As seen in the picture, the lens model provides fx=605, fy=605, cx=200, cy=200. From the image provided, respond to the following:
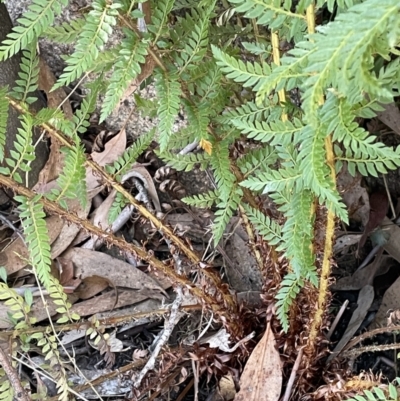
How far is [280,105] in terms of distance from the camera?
1.21 m

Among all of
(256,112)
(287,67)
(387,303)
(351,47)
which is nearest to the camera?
(351,47)

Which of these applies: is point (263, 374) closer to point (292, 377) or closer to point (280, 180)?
point (292, 377)

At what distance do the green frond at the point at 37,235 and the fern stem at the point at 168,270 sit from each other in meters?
0.03

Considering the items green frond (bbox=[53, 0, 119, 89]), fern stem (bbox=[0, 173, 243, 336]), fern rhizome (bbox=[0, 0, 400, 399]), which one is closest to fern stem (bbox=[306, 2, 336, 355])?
fern rhizome (bbox=[0, 0, 400, 399])

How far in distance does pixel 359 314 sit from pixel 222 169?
0.75 m

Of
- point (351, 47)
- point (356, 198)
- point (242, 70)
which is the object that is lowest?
point (356, 198)

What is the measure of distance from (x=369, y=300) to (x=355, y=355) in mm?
239

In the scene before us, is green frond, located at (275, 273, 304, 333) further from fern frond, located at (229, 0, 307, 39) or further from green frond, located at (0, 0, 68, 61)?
green frond, located at (0, 0, 68, 61)

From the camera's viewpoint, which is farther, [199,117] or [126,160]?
[126,160]

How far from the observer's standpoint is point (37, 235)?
1219mm

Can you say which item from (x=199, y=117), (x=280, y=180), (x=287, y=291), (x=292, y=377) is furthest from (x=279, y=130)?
(x=292, y=377)

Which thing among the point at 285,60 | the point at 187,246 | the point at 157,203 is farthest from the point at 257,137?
the point at 157,203

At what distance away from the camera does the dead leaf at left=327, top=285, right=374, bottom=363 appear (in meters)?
1.69

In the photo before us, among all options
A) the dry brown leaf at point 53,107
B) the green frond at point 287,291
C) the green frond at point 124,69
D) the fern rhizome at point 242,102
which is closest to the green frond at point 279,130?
the fern rhizome at point 242,102
